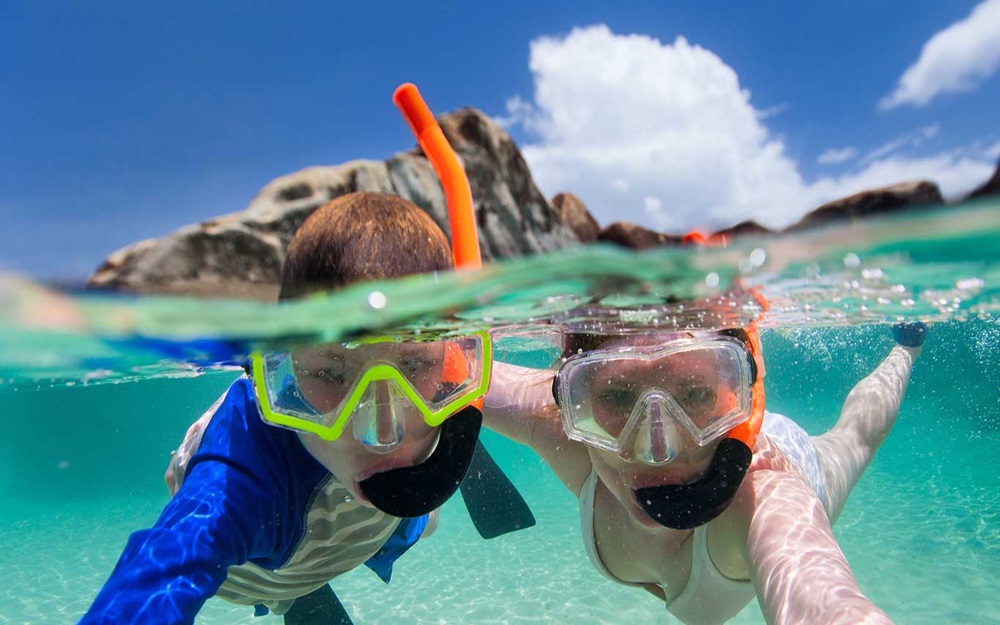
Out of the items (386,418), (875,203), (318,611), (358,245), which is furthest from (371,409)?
(318,611)

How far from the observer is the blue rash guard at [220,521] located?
86.1 inches

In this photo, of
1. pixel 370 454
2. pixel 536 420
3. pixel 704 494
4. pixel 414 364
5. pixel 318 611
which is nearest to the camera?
pixel 704 494

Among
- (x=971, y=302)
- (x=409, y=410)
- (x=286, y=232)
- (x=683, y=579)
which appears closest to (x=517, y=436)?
(x=683, y=579)

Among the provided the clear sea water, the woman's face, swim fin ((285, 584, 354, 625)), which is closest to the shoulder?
the clear sea water

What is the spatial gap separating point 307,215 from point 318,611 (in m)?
4.38

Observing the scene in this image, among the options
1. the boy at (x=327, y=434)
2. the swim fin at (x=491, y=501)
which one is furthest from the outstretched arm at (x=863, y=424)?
the boy at (x=327, y=434)

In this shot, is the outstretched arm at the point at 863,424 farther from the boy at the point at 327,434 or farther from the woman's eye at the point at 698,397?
the boy at the point at 327,434

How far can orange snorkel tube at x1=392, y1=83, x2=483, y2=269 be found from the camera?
348 centimetres

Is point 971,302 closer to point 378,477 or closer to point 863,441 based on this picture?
point 863,441

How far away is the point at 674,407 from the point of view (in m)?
3.02

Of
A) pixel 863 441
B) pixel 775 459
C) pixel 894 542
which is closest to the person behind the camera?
pixel 775 459

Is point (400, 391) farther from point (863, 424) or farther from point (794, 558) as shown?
point (863, 424)

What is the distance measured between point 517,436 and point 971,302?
5.19 meters

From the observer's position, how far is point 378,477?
285 cm
